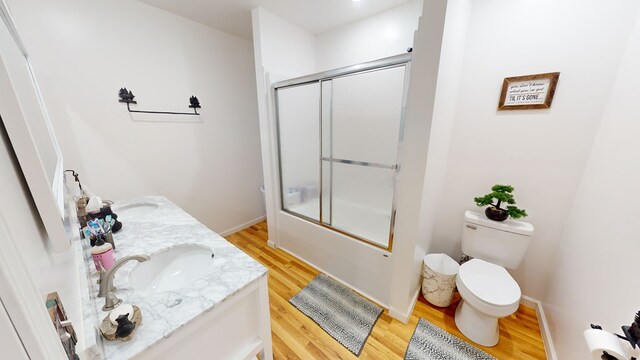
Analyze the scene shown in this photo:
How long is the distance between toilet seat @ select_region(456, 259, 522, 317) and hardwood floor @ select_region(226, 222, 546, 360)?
0.36 m

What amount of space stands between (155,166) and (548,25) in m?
3.41

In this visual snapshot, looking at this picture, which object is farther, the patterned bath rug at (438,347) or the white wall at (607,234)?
the patterned bath rug at (438,347)

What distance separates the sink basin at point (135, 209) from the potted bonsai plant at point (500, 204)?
8.69 ft

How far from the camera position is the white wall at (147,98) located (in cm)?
A: 160

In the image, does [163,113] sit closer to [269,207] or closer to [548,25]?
[269,207]

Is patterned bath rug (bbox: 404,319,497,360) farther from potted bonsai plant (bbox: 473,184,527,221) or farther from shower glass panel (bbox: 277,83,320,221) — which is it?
shower glass panel (bbox: 277,83,320,221)

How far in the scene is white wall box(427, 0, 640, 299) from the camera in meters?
1.31

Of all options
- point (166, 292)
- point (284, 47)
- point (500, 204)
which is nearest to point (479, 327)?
point (500, 204)

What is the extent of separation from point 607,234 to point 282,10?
2.74m

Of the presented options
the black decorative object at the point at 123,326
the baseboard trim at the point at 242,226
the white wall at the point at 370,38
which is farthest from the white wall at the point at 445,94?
the baseboard trim at the point at 242,226

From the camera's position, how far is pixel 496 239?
5.33 feet

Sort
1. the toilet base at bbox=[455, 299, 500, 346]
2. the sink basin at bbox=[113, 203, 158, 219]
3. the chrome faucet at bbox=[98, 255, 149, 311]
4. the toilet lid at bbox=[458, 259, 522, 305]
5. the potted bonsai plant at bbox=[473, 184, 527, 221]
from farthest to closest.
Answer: the sink basin at bbox=[113, 203, 158, 219], the potted bonsai plant at bbox=[473, 184, 527, 221], the toilet base at bbox=[455, 299, 500, 346], the toilet lid at bbox=[458, 259, 522, 305], the chrome faucet at bbox=[98, 255, 149, 311]

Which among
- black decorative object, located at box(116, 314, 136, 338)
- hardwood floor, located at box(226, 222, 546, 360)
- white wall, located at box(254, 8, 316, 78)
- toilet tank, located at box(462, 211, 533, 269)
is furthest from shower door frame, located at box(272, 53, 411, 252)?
black decorative object, located at box(116, 314, 136, 338)

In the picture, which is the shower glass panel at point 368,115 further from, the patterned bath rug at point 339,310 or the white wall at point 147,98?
the white wall at point 147,98
